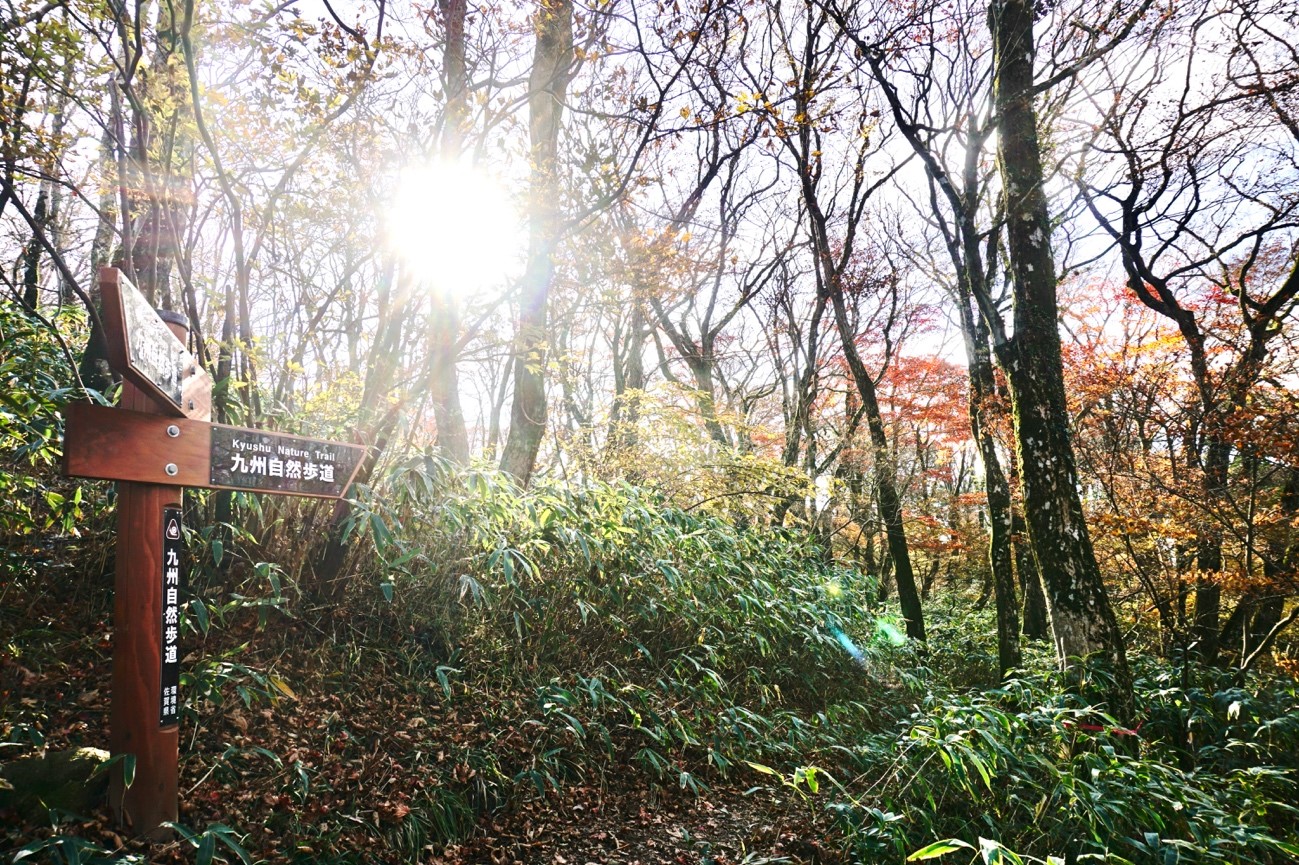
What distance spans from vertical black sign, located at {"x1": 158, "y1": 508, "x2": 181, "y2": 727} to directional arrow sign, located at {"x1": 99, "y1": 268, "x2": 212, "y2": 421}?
20.3 inches

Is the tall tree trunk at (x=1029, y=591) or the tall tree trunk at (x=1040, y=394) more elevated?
the tall tree trunk at (x=1040, y=394)

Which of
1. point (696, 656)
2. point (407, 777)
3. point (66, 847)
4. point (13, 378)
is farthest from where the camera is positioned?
point (696, 656)

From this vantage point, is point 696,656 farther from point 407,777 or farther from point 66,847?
point 66,847

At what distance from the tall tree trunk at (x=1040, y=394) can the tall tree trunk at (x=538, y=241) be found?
4477mm

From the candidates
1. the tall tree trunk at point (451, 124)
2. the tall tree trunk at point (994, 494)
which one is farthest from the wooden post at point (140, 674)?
the tall tree trunk at point (994, 494)

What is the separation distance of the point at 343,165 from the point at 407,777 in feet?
19.0

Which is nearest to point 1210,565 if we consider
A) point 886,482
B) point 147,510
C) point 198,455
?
point 886,482

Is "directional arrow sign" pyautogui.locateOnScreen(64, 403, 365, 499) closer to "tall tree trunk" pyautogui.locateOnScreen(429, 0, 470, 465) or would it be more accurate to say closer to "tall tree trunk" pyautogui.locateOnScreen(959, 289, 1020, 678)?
"tall tree trunk" pyautogui.locateOnScreen(429, 0, 470, 465)

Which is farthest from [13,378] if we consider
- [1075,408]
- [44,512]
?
[1075,408]

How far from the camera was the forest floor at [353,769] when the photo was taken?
2.95 meters

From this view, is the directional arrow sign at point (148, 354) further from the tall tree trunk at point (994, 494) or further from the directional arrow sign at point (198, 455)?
the tall tree trunk at point (994, 494)

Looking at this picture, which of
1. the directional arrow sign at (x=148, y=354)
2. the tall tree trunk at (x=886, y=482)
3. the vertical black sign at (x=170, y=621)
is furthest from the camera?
the tall tree trunk at (x=886, y=482)

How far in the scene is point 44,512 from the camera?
4082 millimetres

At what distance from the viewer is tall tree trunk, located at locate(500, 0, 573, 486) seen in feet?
22.0
